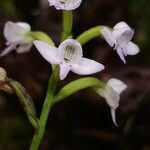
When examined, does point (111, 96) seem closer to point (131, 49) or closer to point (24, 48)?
point (131, 49)

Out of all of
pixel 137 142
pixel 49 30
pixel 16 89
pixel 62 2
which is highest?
pixel 62 2

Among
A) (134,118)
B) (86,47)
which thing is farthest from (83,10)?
(134,118)

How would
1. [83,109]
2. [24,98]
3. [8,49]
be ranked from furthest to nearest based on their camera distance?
[83,109]
[8,49]
[24,98]

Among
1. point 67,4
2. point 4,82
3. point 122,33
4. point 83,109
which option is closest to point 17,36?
point 4,82

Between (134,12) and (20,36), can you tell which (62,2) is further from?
(134,12)

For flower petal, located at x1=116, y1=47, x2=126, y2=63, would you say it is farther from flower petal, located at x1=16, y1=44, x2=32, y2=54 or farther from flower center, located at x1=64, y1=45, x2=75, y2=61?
flower petal, located at x1=16, y1=44, x2=32, y2=54

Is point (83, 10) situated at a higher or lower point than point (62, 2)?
lower

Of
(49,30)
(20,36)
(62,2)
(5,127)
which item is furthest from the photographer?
(49,30)
